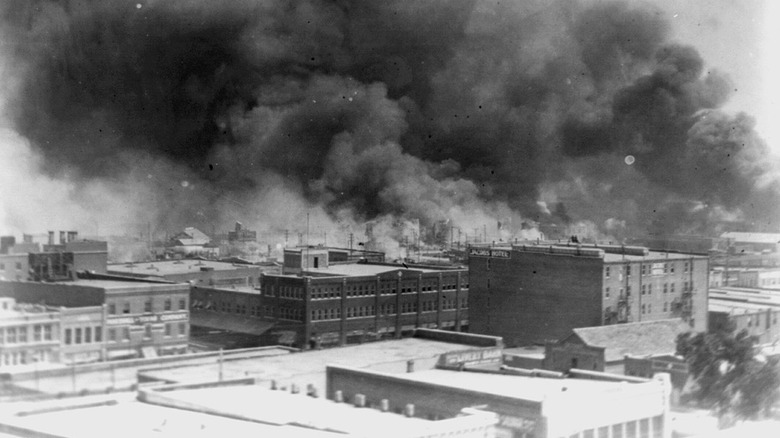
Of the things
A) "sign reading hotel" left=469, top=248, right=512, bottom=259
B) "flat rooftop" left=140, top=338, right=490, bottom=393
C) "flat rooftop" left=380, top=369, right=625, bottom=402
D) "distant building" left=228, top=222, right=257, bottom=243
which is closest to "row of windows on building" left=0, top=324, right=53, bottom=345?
"flat rooftop" left=140, top=338, right=490, bottom=393

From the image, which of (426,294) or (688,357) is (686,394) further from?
(426,294)

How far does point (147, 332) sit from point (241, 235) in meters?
13.6

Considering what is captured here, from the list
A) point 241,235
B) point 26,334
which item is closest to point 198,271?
point 26,334

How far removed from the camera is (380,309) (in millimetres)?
21312

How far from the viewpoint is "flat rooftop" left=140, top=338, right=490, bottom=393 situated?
15.1m

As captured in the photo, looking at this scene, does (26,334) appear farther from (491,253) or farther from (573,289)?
(491,253)

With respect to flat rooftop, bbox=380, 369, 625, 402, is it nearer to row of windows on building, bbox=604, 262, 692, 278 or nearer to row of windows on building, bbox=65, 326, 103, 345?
row of windows on building, bbox=65, 326, 103, 345

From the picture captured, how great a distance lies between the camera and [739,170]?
36625 mm

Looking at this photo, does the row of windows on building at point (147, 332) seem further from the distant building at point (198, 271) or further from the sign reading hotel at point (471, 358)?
the sign reading hotel at point (471, 358)

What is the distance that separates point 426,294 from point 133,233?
7.58 meters

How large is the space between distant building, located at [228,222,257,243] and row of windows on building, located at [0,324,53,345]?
14.4 metres

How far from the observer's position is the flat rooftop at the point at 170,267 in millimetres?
18328

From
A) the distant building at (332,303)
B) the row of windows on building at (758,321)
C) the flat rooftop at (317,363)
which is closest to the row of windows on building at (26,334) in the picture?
the flat rooftop at (317,363)

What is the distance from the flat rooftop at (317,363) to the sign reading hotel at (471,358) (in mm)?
388
